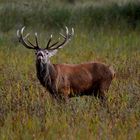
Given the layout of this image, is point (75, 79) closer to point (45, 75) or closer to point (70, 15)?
point (45, 75)

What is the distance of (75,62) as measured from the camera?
13695 millimetres

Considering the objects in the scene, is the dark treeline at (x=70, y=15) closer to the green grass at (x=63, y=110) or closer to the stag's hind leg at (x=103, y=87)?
the green grass at (x=63, y=110)

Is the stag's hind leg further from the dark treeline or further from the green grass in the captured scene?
the dark treeline

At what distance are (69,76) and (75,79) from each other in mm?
111

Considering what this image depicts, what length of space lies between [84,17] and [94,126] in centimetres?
1191

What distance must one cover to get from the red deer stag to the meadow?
0.17m

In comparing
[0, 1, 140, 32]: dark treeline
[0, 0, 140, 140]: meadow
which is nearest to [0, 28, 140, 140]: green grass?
[0, 0, 140, 140]: meadow

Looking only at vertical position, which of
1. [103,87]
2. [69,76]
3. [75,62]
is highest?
[69,76]

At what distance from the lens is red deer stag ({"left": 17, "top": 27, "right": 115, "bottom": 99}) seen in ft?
33.0

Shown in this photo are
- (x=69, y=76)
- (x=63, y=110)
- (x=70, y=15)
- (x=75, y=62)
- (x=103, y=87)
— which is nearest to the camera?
(x=63, y=110)

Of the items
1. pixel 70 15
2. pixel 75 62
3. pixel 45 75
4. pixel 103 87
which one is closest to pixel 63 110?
pixel 45 75

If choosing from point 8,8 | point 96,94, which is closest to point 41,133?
point 96,94

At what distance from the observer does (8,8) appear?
20594 millimetres

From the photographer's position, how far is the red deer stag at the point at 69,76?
10047mm
